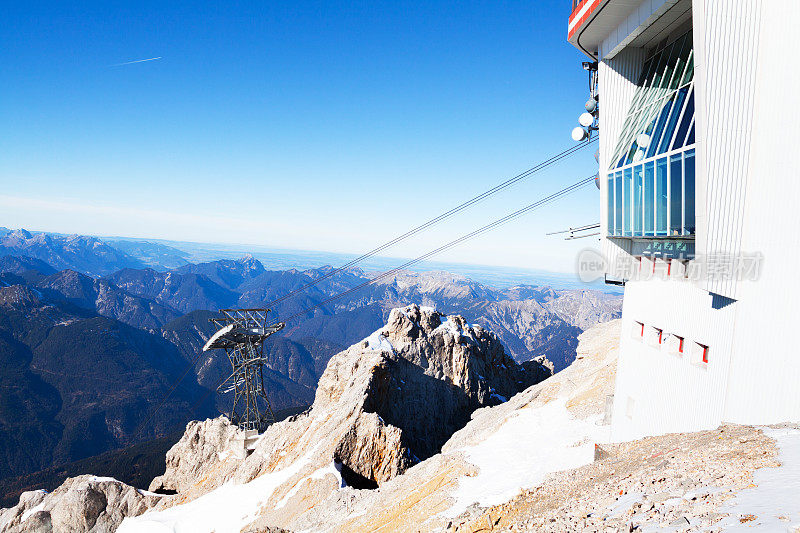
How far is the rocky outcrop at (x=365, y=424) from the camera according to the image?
31.9m

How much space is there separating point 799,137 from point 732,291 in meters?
4.62

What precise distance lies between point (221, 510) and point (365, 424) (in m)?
12.6

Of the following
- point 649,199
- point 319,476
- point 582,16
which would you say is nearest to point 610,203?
point 649,199

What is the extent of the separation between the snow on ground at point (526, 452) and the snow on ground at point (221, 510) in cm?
1581

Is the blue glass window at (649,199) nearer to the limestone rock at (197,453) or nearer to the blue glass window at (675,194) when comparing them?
the blue glass window at (675,194)

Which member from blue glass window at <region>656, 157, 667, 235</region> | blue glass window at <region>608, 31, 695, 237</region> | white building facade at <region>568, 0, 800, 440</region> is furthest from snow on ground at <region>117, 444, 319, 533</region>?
blue glass window at <region>656, 157, 667, 235</region>

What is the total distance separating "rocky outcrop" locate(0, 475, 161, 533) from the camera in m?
38.8

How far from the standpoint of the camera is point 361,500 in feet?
80.2

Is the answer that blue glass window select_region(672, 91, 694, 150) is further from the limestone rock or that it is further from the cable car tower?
the limestone rock

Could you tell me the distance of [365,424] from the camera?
33.8 meters

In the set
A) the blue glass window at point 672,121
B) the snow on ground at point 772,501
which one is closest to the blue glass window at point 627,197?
the blue glass window at point 672,121

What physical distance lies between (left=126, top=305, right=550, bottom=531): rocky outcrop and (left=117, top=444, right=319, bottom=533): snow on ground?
0.19 metres

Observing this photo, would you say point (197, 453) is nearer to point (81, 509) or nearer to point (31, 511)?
point (81, 509)

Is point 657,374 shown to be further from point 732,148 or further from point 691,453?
point 732,148
